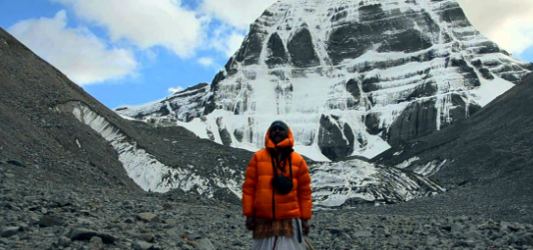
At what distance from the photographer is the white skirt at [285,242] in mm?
7965

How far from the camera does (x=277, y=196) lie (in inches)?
311

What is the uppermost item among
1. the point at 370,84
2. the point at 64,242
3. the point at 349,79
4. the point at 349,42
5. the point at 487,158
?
the point at 349,42

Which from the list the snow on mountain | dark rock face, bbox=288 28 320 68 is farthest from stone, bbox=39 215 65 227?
A: dark rock face, bbox=288 28 320 68

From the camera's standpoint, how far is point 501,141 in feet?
190

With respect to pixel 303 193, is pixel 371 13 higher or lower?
higher

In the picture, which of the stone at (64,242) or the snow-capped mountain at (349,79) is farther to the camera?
the snow-capped mountain at (349,79)

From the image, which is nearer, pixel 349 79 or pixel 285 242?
pixel 285 242

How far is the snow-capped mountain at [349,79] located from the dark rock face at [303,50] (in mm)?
228

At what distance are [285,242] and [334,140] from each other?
122 meters

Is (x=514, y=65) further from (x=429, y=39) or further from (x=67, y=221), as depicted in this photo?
(x=67, y=221)

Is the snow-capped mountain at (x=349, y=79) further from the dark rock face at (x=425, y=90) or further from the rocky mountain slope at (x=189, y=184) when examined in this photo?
the rocky mountain slope at (x=189, y=184)

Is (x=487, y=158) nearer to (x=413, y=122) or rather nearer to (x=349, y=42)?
(x=413, y=122)

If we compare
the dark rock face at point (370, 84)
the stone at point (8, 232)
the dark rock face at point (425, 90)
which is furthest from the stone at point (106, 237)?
the dark rock face at point (370, 84)

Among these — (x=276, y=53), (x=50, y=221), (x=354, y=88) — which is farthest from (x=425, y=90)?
(x=50, y=221)
